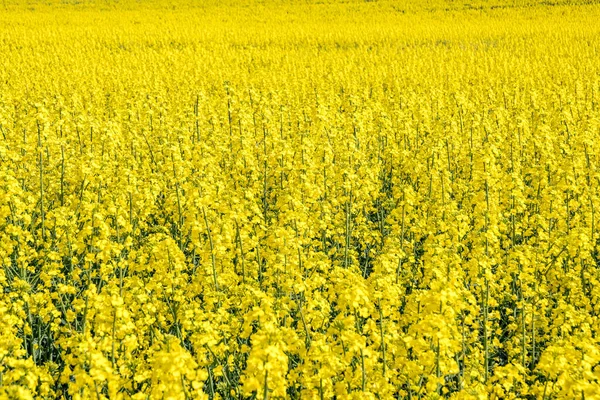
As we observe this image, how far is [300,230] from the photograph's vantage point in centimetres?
554

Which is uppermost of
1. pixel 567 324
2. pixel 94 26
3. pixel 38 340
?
pixel 94 26

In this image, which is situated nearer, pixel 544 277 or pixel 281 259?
pixel 281 259

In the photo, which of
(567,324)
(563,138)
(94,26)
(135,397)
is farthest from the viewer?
(94,26)

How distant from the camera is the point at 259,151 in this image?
28.0ft

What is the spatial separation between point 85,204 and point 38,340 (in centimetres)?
134

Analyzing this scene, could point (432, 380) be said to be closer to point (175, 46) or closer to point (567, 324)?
point (567, 324)

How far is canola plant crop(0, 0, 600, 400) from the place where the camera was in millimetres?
3729

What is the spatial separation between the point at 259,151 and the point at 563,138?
480cm

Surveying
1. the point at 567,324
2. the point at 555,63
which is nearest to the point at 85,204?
the point at 567,324

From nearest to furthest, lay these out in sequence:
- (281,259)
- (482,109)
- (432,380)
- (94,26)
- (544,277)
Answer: (432,380), (281,259), (544,277), (482,109), (94,26)

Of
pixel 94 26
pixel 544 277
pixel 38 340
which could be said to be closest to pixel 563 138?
pixel 544 277

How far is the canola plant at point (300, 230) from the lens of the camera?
147 inches

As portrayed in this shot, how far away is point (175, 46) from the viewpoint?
23.9 m

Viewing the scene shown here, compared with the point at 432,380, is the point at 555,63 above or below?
above
